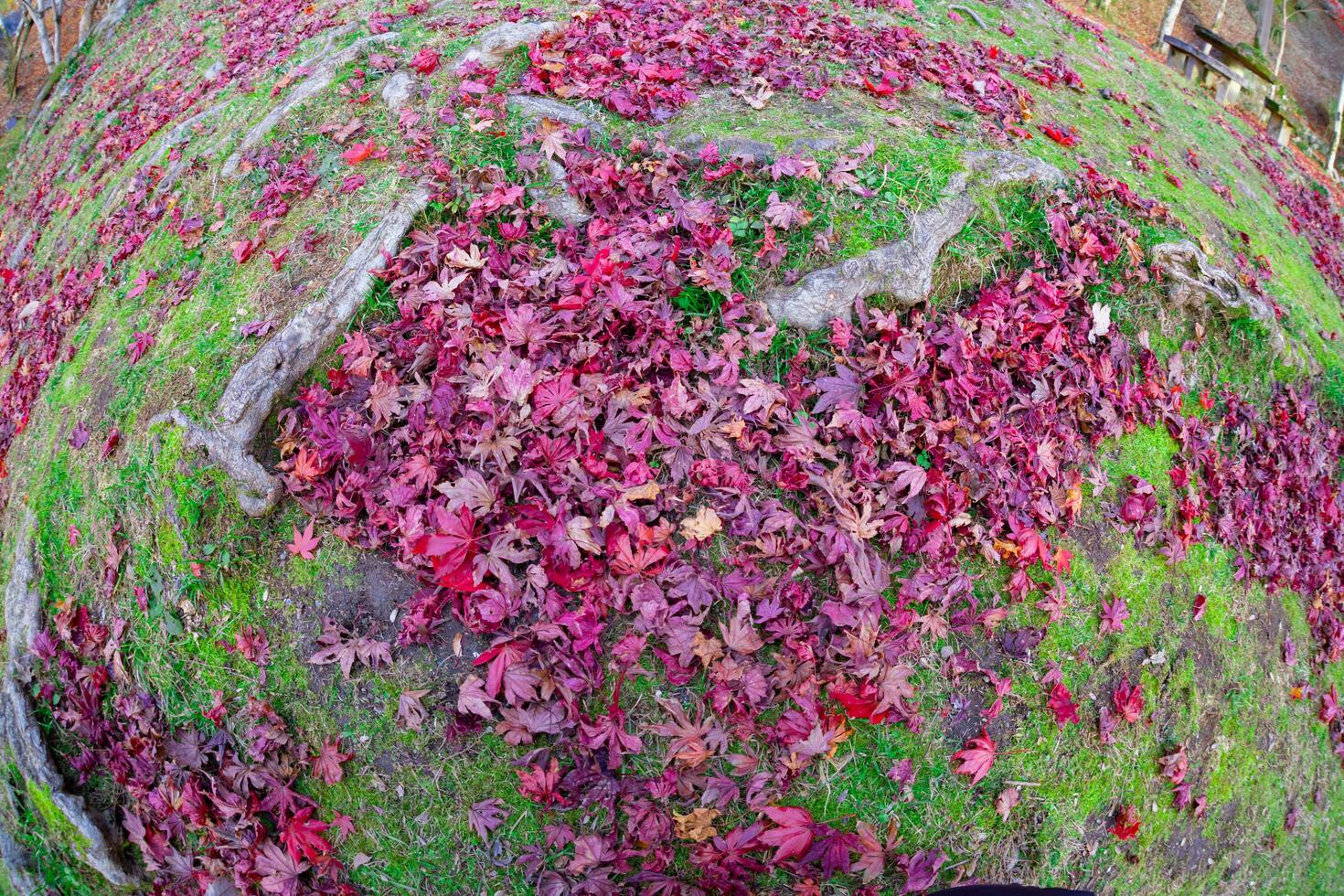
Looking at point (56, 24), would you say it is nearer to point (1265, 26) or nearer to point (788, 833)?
point (788, 833)

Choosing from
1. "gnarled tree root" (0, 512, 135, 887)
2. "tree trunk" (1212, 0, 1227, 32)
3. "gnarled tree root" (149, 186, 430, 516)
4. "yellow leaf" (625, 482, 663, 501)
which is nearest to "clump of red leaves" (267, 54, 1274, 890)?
"yellow leaf" (625, 482, 663, 501)

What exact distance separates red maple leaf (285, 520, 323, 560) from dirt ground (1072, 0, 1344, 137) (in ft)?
65.1

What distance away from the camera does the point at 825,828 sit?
A: 2.95 m

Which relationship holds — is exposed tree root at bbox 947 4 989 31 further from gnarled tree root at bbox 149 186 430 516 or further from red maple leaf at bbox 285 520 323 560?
red maple leaf at bbox 285 520 323 560

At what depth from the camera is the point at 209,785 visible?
10.6 ft

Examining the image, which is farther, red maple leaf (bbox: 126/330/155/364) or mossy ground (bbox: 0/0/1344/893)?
red maple leaf (bbox: 126/330/155/364)

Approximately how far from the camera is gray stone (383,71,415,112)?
15.1ft

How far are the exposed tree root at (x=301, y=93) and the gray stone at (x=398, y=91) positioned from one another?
557 mm

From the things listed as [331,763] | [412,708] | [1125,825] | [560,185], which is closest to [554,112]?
[560,185]

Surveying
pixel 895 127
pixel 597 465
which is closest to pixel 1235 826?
pixel 597 465

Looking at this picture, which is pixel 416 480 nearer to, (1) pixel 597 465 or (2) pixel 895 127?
(1) pixel 597 465

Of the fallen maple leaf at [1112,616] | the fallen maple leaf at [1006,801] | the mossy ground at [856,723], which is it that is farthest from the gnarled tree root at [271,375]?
the fallen maple leaf at [1112,616]

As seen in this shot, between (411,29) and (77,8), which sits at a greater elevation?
(411,29)

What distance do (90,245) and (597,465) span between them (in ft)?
15.9
